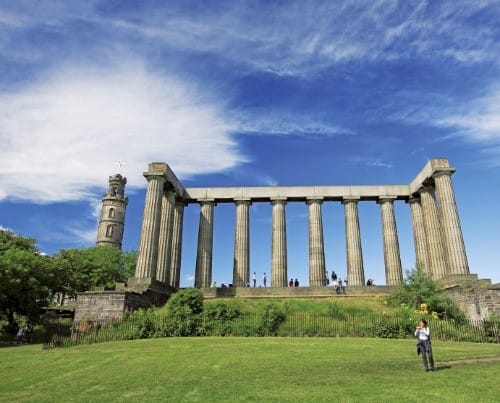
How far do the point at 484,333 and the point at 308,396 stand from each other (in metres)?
19.4

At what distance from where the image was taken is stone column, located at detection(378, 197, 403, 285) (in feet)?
143

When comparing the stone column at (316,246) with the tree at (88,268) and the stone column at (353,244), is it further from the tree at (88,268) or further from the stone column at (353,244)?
the tree at (88,268)

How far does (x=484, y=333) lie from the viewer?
24344 mm

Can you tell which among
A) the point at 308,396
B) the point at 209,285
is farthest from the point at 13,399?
the point at 209,285

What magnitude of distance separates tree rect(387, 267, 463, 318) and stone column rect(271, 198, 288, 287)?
42.5 feet

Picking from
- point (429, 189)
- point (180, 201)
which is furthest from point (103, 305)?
point (429, 189)

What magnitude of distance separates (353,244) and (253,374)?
33419 millimetres

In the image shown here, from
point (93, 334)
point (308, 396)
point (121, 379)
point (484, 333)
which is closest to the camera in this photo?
point (308, 396)

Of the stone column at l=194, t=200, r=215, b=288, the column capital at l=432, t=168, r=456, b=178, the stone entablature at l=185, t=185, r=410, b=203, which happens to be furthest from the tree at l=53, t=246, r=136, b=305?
the column capital at l=432, t=168, r=456, b=178

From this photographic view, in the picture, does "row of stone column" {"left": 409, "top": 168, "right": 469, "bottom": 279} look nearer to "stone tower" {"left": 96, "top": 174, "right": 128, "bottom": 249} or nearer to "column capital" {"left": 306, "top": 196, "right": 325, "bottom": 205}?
"column capital" {"left": 306, "top": 196, "right": 325, "bottom": 205}

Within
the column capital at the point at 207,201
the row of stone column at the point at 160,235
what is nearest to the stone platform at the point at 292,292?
the row of stone column at the point at 160,235

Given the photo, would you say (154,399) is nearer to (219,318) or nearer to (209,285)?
(219,318)

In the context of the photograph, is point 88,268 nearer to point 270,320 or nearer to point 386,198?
point 270,320

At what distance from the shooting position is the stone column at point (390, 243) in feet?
143
